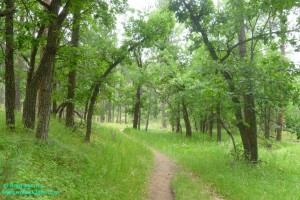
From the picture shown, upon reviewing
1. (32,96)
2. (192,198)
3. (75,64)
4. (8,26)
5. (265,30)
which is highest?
(265,30)

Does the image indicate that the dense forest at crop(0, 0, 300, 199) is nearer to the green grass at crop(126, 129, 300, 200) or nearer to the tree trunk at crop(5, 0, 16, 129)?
the tree trunk at crop(5, 0, 16, 129)

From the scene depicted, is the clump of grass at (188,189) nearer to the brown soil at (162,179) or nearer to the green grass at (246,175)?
the green grass at (246,175)

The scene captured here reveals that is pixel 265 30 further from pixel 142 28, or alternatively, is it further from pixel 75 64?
pixel 75 64

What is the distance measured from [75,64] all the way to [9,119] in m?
2.90

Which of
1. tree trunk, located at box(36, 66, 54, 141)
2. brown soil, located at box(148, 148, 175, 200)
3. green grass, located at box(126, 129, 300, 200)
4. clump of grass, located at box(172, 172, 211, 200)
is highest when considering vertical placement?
tree trunk, located at box(36, 66, 54, 141)

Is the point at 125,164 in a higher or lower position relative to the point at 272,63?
lower

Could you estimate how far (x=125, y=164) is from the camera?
28.4 feet

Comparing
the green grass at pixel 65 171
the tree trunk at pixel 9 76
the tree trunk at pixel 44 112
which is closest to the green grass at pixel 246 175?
the green grass at pixel 65 171

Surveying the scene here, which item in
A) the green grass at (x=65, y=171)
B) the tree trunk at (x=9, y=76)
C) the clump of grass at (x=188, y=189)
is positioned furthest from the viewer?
the tree trunk at (x=9, y=76)

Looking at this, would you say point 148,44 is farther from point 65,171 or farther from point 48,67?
point 65,171

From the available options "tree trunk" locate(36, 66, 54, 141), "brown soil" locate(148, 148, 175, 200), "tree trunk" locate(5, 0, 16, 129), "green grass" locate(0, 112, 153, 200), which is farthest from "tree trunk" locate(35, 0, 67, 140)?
"brown soil" locate(148, 148, 175, 200)

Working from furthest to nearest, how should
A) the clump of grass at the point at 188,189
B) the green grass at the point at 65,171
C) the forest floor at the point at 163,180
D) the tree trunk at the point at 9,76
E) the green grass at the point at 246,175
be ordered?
the tree trunk at the point at 9,76, the forest floor at the point at 163,180, the green grass at the point at 246,175, the clump of grass at the point at 188,189, the green grass at the point at 65,171

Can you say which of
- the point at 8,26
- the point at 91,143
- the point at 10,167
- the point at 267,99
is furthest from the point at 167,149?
the point at 10,167

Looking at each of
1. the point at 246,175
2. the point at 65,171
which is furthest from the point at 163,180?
the point at 65,171
